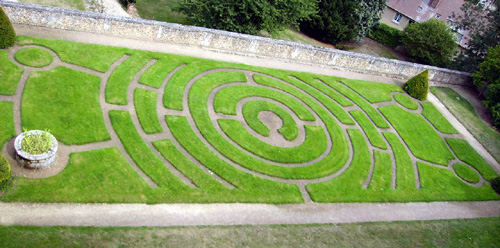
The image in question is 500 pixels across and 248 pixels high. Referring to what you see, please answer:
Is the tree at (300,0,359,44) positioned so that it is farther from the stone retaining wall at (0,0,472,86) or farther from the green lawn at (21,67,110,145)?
the green lawn at (21,67,110,145)

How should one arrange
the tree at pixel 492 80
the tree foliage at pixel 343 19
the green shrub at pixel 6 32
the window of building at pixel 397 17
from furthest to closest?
the window of building at pixel 397 17 < the tree foliage at pixel 343 19 < the tree at pixel 492 80 < the green shrub at pixel 6 32

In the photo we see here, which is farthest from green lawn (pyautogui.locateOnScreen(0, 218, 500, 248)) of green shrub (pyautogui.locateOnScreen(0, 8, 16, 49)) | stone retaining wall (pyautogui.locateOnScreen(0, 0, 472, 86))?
stone retaining wall (pyautogui.locateOnScreen(0, 0, 472, 86))

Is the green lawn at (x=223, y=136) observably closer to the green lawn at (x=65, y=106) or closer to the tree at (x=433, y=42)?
the green lawn at (x=65, y=106)

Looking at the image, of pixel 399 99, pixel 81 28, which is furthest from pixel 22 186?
pixel 399 99

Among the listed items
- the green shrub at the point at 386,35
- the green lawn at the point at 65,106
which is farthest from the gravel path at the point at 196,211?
the green shrub at the point at 386,35

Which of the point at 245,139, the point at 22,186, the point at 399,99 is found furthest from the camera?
the point at 399,99

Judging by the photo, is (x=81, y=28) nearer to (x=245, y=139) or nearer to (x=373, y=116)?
(x=245, y=139)

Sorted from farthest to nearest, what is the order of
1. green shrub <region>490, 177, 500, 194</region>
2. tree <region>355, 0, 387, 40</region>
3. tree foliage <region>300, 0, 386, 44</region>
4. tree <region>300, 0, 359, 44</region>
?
tree <region>355, 0, 387, 40</region> < tree foliage <region>300, 0, 386, 44</region> < tree <region>300, 0, 359, 44</region> < green shrub <region>490, 177, 500, 194</region>
